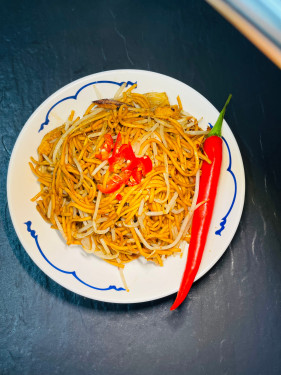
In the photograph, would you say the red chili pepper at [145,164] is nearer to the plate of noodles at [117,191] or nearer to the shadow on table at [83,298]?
the plate of noodles at [117,191]

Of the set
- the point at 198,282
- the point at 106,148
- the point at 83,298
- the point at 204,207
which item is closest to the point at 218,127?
the point at 204,207

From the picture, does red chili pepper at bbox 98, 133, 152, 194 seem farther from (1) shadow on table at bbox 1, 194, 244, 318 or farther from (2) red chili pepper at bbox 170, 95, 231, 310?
(1) shadow on table at bbox 1, 194, 244, 318

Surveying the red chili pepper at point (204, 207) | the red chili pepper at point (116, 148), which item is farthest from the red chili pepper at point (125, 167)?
the red chili pepper at point (204, 207)

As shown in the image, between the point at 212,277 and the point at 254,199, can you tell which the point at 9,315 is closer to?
the point at 212,277

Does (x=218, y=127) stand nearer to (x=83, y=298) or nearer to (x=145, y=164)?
(x=145, y=164)

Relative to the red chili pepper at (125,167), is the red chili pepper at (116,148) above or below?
above

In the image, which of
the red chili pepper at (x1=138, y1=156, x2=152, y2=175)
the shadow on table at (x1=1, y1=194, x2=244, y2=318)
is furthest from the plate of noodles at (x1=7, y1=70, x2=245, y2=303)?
the shadow on table at (x1=1, y1=194, x2=244, y2=318)

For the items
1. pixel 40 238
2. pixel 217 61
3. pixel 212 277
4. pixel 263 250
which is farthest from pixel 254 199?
pixel 40 238
